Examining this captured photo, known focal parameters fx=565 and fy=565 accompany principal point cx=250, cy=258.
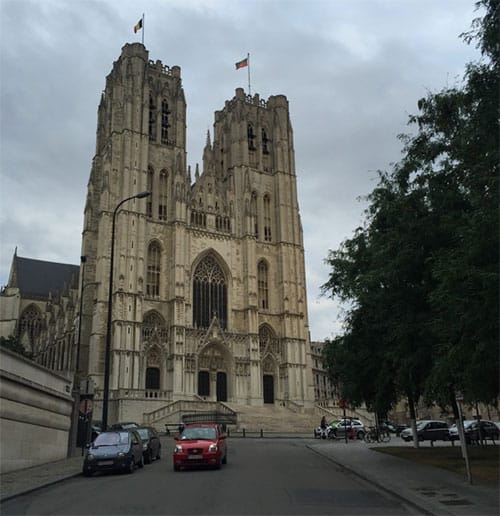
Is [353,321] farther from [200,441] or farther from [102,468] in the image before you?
[102,468]

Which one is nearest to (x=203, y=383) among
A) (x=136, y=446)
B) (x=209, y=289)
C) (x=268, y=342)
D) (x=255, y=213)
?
(x=268, y=342)

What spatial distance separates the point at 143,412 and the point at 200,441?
29.2m

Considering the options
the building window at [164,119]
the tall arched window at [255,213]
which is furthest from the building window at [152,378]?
the building window at [164,119]

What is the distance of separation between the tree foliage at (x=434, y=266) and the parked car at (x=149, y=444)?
7696 millimetres

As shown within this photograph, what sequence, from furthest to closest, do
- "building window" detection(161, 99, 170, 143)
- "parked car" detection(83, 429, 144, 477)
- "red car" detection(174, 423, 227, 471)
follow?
1. "building window" detection(161, 99, 170, 143)
2. "red car" detection(174, 423, 227, 471)
3. "parked car" detection(83, 429, 144, 477)

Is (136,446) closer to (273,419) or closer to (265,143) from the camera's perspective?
(273,419)

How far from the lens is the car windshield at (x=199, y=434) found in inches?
672

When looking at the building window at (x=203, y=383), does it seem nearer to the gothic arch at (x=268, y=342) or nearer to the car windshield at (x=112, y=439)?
the gothic arch at (x=268, y=342)

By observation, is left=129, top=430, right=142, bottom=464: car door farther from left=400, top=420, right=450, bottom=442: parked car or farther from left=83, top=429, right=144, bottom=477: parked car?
left=400, top=420, right=450, bottom=442: parked car

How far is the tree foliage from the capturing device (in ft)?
39.8

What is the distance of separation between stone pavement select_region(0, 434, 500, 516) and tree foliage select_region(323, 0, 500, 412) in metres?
2.20

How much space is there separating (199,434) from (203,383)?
115 feet

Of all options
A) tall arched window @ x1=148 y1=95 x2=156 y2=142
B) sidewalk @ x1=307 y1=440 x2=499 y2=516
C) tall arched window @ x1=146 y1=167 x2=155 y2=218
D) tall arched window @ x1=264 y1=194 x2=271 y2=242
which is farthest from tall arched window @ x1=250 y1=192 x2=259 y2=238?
sidewalk @ x1=307 y1=440 x2=499 y2=516

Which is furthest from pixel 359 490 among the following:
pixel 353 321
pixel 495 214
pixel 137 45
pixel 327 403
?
pixel 137 45
